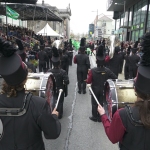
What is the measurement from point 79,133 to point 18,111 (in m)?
2.81

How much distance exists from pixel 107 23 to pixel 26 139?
7768 cm

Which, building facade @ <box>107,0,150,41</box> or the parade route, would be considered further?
building facade @ <box>107,0,150,41</box>

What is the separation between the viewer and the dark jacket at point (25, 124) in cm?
195

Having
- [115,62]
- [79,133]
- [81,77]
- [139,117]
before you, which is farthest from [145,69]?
[115,62]

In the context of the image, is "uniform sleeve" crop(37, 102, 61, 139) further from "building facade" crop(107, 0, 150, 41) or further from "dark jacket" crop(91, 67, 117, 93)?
"building facade" crop(107, 0, 150, 41)

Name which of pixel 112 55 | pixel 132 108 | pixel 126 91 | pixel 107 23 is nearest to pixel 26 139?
pixel 132 108

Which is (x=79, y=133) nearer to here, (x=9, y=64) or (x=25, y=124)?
(x=25, y=124)

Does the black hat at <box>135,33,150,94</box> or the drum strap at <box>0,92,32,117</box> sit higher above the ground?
the black hat at <box>135,33,150,94</box>

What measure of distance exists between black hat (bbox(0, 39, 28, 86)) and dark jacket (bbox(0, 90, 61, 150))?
0.20 meters

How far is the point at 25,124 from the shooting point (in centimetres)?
196

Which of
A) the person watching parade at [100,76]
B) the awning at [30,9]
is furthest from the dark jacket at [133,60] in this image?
the awning at [30,9]

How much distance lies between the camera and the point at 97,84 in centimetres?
501

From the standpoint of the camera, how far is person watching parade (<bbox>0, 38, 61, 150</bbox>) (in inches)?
73.2

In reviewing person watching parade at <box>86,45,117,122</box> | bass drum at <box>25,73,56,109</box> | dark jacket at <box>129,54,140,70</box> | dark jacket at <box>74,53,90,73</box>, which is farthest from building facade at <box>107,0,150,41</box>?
bass drum at <box>25,73,56,109</box>
